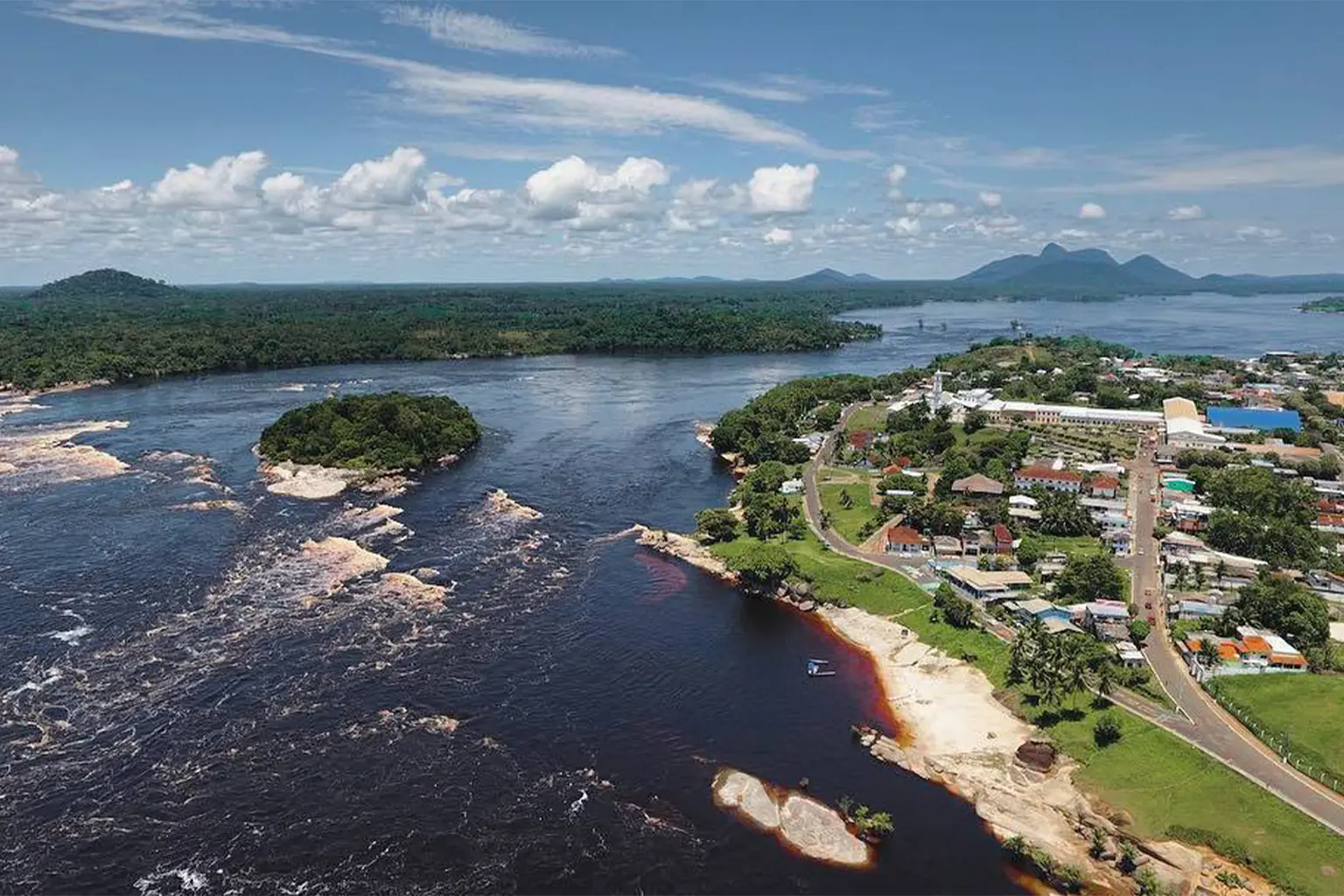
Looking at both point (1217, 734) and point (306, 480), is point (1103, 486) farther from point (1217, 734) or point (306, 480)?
point (306, 480)

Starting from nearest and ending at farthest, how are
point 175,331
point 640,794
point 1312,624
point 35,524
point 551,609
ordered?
point 640,794 < point 1312,624 < point 551,609 < point 35,524 < point 175,331

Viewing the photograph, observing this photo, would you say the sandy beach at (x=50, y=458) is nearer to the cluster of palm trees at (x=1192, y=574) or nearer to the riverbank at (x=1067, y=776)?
the riverbank at (x=1067, y=776)

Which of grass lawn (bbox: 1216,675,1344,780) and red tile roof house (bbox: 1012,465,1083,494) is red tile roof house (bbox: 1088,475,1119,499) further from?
grass lawn (bbox: 1216,675,1344,780)

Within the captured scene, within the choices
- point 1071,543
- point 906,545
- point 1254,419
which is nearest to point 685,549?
point 906,545

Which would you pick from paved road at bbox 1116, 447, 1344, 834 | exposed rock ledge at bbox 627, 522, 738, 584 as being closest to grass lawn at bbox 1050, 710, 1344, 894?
paved road at bbox 1116, 447, 1344, 834

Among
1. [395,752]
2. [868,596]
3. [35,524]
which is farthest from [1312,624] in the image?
[35,524]

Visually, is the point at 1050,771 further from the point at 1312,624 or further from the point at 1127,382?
the point at 1127,382

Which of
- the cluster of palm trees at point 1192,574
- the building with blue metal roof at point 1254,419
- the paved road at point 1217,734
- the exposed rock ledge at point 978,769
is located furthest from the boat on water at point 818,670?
the building with blue metal roof at point 1254,419
